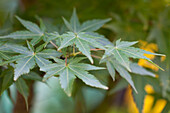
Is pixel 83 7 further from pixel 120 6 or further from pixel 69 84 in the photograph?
pixel 69 84

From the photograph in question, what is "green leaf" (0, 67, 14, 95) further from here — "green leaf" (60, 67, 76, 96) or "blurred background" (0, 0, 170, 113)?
"blurred background" (0, 0, 170, 113)

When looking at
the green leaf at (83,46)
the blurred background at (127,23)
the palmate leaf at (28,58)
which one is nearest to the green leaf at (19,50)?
the palmate leaf at (28,58)

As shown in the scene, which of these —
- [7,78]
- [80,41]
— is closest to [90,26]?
[80,41]

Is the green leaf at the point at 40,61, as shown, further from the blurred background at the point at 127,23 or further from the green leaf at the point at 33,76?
the blurred background at the point at 127,23

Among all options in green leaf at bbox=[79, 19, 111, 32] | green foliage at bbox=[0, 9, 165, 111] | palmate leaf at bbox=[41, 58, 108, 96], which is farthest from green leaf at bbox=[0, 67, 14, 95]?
green leaf at bbox=[79, 19, 111, 32]

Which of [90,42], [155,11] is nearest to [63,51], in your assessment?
[90,42]

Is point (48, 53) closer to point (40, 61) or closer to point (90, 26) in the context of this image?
point (40, 61)

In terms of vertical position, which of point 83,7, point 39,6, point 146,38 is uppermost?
point 39,6

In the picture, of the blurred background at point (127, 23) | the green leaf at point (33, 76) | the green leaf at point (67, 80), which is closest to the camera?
the green leaf at point (67, 80)

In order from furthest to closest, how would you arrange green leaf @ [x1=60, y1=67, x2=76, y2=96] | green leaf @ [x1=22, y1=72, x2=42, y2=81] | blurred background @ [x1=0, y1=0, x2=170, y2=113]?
blurred background @ [x1=0, y1=0, x2=170, y2=113]
green leaf @ [x1=22, y1=72, x2=42, y2=81]
green leaf @ [x1=60, y1=67, x2=76, y2=96]
